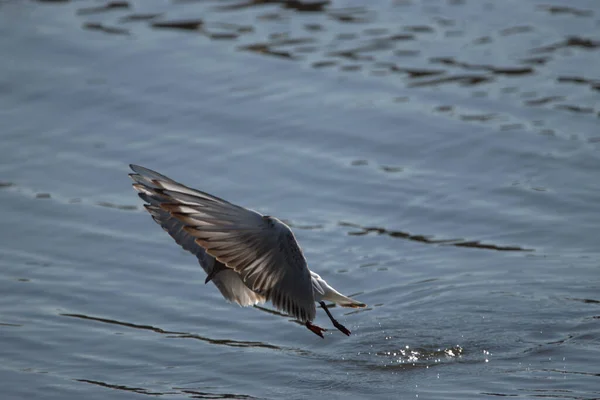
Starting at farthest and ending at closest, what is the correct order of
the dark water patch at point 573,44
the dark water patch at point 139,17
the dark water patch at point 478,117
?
the dark water patch at point 139,17
the dark water patch at point 573,44
the dark water patch at point 478,117

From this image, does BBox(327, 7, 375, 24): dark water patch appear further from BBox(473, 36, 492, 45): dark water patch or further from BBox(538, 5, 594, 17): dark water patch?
BBox(538, 5, 594, 17): dark water patch

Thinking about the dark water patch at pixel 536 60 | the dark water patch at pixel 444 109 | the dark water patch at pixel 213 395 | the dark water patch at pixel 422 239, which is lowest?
the dark water patch at pixel 213 395

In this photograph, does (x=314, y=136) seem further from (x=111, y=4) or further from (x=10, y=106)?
(x=111, y=4)

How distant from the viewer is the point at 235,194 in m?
9.36

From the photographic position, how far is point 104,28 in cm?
1253

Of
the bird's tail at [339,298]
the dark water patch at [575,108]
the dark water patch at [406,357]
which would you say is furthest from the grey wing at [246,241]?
the dark water patch at [575,108]

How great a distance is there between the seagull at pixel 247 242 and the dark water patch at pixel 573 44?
6.19 m

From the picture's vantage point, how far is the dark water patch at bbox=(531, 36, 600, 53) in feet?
38.8

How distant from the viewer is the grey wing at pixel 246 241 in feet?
19.3

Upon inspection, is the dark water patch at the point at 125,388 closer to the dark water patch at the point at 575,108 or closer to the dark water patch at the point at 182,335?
the dark water patch at the point at 182,335

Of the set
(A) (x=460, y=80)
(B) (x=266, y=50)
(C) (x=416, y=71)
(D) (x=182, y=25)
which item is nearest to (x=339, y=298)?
(A) (x=460, y=80)

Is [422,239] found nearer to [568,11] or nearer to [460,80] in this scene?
[460,80]

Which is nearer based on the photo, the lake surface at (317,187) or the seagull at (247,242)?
the seagull at (247,242)

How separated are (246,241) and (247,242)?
1 centimetres
